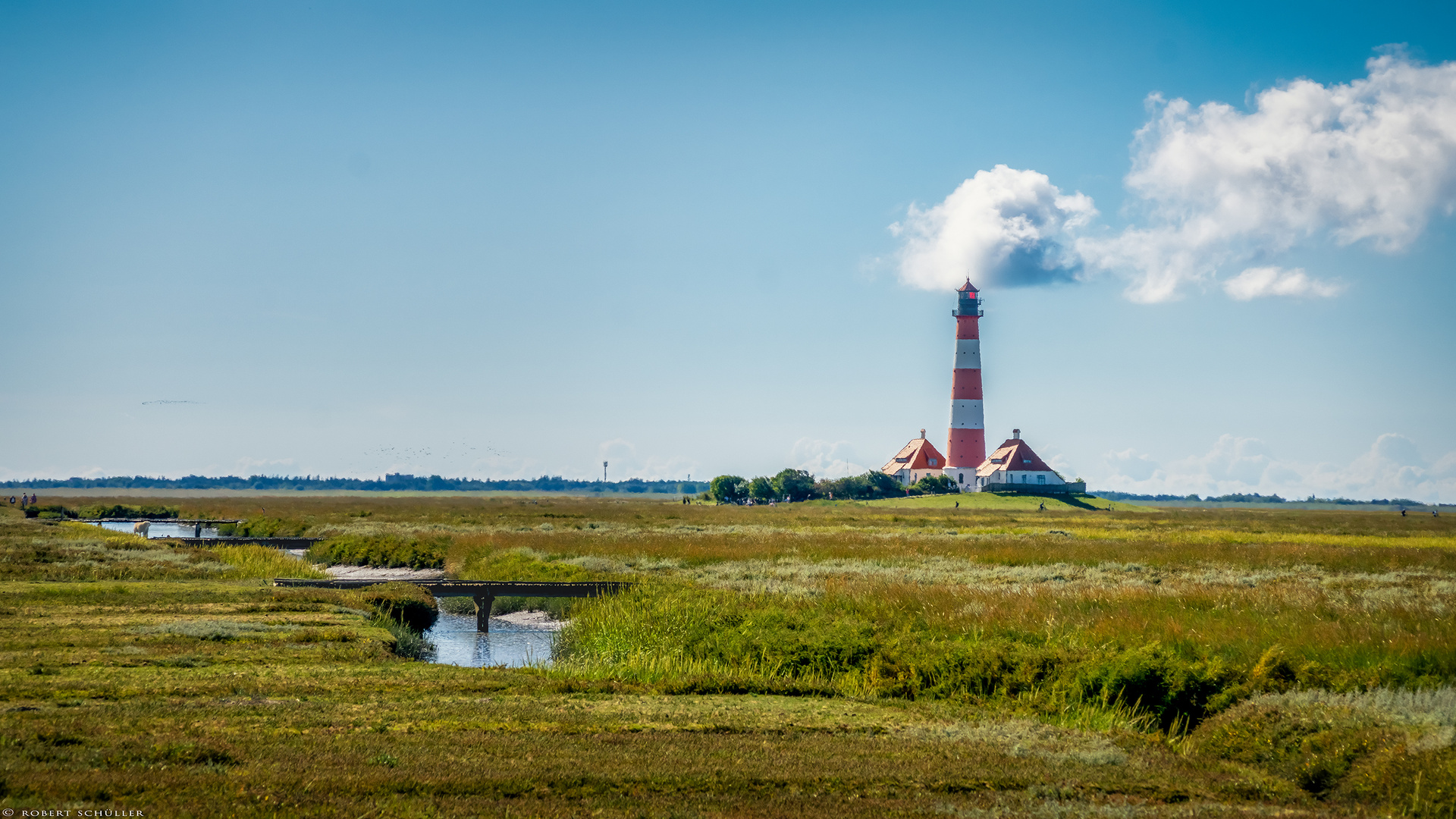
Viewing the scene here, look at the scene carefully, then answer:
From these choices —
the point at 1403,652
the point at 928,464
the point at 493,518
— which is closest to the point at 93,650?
the point at 1403,652

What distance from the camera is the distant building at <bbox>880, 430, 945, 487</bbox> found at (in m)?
130

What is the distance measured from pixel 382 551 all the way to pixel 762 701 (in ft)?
106

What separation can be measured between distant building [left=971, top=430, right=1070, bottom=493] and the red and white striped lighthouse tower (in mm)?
4042

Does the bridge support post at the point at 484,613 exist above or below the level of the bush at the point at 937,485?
below

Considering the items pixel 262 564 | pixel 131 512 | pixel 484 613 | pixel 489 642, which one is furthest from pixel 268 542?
pixel 131 512

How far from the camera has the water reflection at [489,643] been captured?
2091 centimetres

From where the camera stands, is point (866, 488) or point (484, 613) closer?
point (484, 613)

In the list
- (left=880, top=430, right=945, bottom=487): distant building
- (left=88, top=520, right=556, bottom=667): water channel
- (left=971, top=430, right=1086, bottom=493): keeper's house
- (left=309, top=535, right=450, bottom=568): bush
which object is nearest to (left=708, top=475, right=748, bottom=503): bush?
(left=880, top=430, right=945, bottom=487): distant building

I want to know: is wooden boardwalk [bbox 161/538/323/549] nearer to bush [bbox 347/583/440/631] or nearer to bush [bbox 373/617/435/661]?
bush [bbox 347/583/440/631]

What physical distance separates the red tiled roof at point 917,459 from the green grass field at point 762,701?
338 feet

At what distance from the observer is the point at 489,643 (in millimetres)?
23812

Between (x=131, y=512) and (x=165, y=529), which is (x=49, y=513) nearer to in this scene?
(x=165, y=529)

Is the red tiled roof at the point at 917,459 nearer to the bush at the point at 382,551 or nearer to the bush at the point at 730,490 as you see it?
the bush at the point at 730,490

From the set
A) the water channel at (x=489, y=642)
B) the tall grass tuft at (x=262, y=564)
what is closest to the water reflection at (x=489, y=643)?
the water channel at (x=489, y=642)
